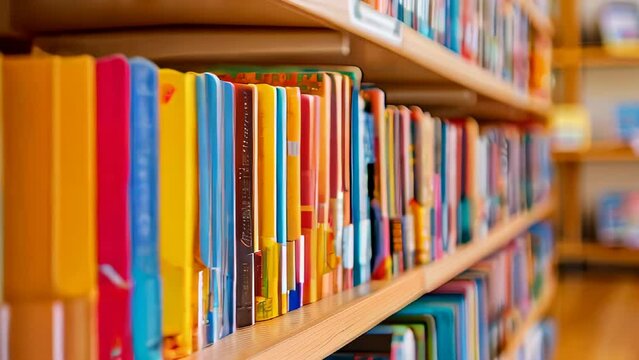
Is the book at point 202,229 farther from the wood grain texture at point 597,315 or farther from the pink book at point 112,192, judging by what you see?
the wood grain texture at point 597,315

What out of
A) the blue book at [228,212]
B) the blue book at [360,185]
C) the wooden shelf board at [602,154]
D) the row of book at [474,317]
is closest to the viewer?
the blue book at [228,212]

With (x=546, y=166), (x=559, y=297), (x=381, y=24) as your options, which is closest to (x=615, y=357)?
(x=546, y=166)

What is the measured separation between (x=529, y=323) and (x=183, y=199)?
2134 millimetres

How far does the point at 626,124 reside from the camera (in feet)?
18.0

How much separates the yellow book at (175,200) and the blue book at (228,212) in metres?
0.09

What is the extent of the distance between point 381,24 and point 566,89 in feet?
15.5

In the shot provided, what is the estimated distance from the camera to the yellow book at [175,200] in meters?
0.72

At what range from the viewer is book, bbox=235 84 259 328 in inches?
33.7

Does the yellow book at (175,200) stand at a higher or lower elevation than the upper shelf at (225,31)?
lower

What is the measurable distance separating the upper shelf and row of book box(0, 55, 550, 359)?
41 millimetres

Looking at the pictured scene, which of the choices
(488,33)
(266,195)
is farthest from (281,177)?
(488,33)

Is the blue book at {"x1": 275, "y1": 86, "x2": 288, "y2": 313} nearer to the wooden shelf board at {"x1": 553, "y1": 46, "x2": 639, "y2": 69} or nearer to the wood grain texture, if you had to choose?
the wood grain texture

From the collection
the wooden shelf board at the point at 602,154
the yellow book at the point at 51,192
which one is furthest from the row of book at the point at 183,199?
the wooden shelf board at the point at 602,154

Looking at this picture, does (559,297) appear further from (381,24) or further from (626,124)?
(381,24)
